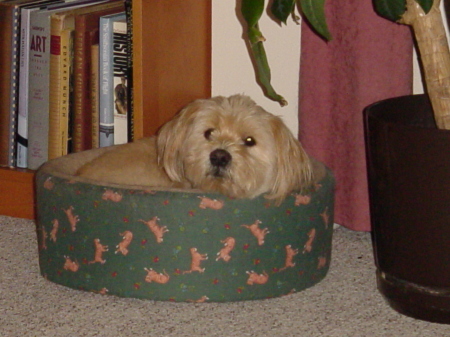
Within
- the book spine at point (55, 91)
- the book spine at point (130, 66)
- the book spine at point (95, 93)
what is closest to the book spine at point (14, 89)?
the book spine at point (55, 91)

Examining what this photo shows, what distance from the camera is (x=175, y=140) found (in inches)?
74.0

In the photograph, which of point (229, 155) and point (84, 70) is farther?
point (84, 70)

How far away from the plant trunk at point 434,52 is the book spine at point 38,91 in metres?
1.13

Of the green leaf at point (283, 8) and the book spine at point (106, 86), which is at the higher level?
the green leaf at point (283, 8)

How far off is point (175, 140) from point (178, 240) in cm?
28

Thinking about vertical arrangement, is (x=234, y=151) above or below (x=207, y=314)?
above

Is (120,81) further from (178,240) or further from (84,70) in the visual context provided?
(178,240)

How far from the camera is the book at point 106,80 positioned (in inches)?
87.1

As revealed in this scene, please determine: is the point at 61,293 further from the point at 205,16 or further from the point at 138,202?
the point at 205,16

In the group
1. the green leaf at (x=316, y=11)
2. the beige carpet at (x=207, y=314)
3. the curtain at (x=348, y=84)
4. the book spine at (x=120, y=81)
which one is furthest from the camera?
the book spine at (x=120, y=81)

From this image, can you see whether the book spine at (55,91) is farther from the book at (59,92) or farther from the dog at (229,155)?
the dog at (229,155)

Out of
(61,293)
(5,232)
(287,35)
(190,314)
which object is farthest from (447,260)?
(5,232)

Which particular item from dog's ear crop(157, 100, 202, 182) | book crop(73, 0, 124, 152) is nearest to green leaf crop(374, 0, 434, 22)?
dog's ear crop(157, 100, 202, 182)

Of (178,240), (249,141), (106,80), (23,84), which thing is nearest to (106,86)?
(106,80)
